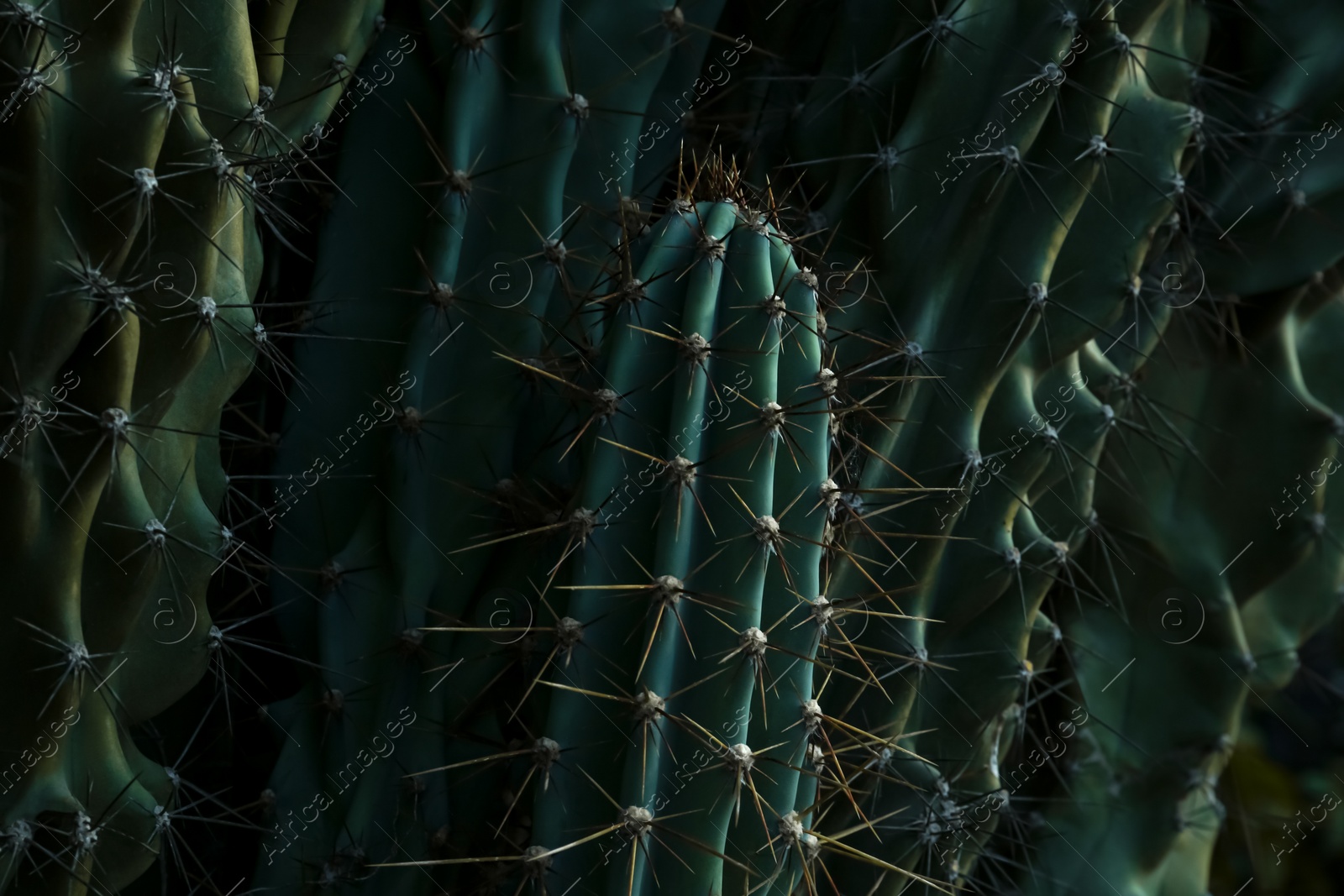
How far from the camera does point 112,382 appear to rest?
123 centimetres

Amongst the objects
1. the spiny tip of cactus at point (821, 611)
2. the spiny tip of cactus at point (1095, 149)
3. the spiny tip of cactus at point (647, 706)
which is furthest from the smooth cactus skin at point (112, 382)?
A: the spiny tip of cactus at point (1095, 149)

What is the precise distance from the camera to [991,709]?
1733 millimetres

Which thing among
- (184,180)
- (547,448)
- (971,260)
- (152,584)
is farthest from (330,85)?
(971,260)

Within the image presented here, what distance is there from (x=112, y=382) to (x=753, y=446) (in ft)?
2.22

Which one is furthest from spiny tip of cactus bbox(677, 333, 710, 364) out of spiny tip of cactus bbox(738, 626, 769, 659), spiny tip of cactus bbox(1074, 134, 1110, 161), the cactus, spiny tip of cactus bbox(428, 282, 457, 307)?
spiny tip of cactus bbox(1074, 134, 1110, 161)

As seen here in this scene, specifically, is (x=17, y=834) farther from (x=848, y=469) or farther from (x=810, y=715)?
(x=848, y=469)

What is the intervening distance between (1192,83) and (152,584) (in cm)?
164

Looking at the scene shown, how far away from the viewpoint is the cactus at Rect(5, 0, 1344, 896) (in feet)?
4.07

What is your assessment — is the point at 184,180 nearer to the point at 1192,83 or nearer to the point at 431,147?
the point at 431,147

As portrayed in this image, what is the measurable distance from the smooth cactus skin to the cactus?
0.01 meters

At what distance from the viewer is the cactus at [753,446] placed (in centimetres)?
124

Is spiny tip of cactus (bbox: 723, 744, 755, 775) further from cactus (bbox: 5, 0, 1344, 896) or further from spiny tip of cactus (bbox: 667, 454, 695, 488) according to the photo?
spiny tip of cactus (bbox: 667, 454, 695, 488)

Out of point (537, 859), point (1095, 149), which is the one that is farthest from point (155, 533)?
point (1095, 149)

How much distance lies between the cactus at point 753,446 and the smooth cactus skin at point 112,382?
0.05 ft
